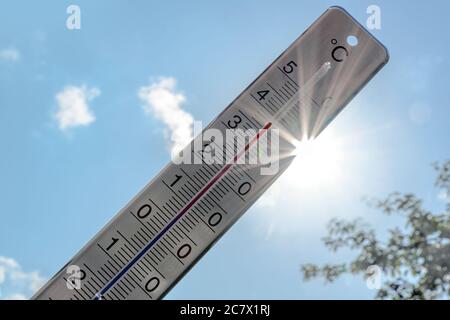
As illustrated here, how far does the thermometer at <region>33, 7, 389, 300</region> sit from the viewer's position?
32.1 inches

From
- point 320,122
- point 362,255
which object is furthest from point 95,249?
point 362,255

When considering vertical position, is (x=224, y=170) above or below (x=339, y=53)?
below

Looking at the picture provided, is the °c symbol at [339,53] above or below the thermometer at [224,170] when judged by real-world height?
above

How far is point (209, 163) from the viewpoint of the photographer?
887mm

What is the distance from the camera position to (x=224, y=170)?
2.90 feet

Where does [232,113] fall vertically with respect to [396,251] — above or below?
below

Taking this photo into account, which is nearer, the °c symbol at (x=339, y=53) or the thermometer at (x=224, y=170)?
the thermometer at (x=224, y=170)

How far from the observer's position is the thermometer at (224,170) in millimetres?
816
